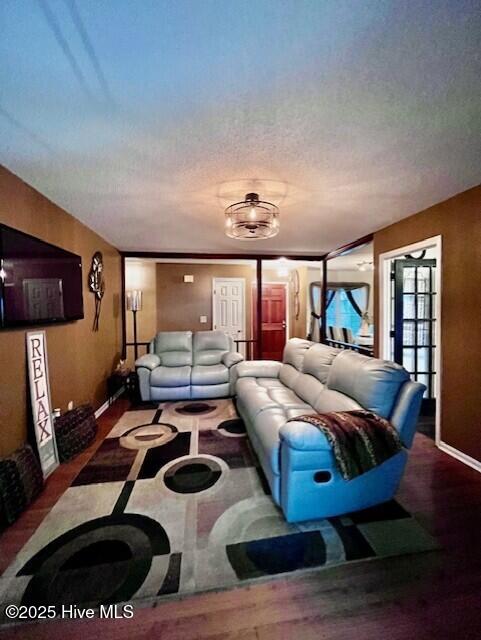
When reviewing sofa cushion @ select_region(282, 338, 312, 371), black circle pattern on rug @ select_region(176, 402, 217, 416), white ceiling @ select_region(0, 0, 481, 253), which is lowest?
black circle pattern on rug @ select_region(176, 402, 217, 416)

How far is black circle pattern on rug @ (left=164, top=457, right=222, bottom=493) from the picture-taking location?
2127mm

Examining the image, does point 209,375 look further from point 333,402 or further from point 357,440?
point 357,440

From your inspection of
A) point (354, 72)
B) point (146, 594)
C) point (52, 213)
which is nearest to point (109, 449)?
point (146, 594)

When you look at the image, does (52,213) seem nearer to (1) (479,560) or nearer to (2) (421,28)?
(2) (421,28)

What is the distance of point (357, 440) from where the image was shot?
66.2 inches

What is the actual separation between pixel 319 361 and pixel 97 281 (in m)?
2.96

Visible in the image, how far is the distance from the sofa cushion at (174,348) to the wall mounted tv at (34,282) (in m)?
1.77

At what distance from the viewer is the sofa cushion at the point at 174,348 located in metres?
4.52

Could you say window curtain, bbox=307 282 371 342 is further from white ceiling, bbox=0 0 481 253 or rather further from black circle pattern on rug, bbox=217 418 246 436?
white ceiling, bbox=0 0 481 253

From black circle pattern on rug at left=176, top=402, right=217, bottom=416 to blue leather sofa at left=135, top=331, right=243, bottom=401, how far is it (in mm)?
178

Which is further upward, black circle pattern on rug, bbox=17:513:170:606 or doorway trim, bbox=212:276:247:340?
doorway trim, bbox=212:276:247:340

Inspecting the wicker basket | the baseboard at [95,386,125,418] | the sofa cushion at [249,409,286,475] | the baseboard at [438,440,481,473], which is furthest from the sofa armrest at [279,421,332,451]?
the baseboard at [95,386,125,418]

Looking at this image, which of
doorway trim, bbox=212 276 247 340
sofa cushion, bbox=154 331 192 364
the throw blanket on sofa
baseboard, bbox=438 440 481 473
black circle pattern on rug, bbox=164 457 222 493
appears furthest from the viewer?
doorway trim, bbox=212 276 247 340

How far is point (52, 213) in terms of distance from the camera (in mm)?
2672
